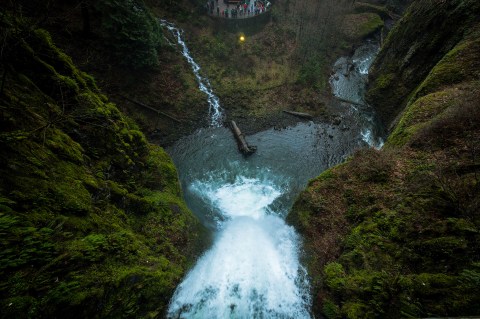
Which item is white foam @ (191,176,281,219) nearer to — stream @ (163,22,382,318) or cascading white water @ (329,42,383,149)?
stream @ (163,22,382,318)

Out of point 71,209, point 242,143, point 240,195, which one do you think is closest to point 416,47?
point 242,143

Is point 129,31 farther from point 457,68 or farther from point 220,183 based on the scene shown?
point 457,68

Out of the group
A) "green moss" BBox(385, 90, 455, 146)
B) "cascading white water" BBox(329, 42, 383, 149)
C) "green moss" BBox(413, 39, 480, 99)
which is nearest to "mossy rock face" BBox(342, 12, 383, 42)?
"cascading white water" BBox(329, 42, 383, 149)

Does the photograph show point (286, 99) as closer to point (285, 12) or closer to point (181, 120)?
point (181, 120)

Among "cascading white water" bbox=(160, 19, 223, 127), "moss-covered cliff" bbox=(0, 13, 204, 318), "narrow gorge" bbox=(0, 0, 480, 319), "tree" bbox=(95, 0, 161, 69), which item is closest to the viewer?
"moss-covered cliff" bbox=(0, 13, 204, 318)

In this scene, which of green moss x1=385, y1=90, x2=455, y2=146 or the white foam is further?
the white foam

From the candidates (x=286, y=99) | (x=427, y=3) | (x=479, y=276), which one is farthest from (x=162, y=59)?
(x=479, y=276)
